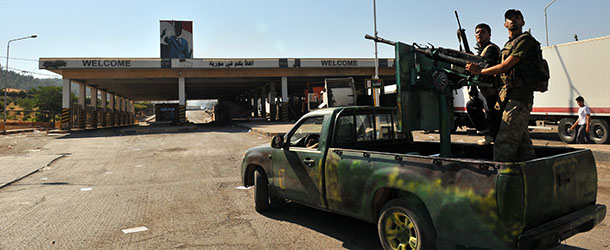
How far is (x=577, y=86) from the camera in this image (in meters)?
12.3

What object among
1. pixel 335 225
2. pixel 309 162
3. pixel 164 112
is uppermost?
pixel 164 112

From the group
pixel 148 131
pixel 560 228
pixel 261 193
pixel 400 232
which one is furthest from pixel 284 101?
pixel 560 228

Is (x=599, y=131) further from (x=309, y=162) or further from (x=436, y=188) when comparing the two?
(x=436, y=188)

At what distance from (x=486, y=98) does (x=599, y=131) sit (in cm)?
1073

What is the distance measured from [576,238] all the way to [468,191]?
2236 millimetres

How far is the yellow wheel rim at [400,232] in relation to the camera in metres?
3.29

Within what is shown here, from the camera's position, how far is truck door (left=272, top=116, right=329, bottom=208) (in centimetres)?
427

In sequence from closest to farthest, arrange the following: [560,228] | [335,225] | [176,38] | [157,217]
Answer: [560,228] < [335,225] < [157,217] < [176,38]

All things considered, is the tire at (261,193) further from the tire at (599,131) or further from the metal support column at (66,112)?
the metal support column at (66,112)

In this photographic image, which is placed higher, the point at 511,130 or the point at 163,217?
the point at 511,130

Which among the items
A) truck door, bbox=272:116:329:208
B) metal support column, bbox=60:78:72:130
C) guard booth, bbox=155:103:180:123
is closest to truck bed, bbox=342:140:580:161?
truck door, bbox=272:116:329:208

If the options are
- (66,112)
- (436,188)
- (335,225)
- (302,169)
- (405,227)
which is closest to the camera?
(436,188)

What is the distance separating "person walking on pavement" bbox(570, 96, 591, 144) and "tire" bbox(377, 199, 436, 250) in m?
11.1

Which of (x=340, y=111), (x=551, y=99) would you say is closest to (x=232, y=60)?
(x=551, y=99)
